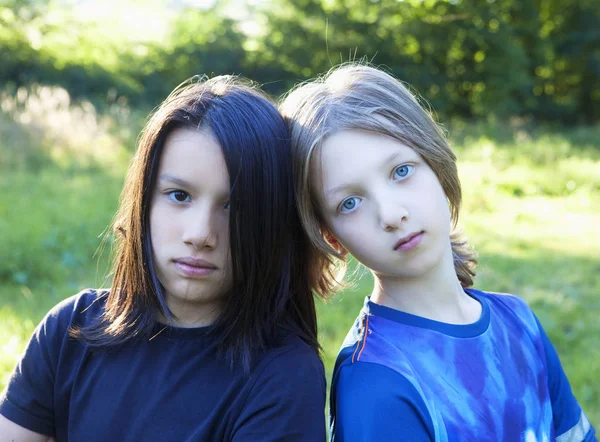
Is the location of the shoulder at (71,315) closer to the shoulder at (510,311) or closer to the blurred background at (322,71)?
the blurred background at (322,71)

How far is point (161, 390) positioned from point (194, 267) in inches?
12.4

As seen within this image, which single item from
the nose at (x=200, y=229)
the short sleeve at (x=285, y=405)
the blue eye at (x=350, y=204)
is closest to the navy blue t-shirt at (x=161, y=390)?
the short sleeve at (x=285, y=405)

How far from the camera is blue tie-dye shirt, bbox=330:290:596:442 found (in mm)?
1565

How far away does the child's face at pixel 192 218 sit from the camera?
167 cm

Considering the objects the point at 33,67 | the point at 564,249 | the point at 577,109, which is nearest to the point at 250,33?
the point at 33,67

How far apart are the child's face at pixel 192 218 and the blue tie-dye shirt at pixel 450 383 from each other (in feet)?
1.33

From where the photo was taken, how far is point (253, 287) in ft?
5.80

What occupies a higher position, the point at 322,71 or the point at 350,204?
the point at 322,71

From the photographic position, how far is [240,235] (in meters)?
1.67

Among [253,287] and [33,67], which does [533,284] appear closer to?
[253,287]

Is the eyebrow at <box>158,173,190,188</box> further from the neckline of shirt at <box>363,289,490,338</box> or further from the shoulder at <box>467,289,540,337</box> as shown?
the shoulder at <box>467,289,540,337</box>

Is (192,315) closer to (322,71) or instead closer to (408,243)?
(408,243)

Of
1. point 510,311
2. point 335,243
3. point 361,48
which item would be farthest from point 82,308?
point 361,48

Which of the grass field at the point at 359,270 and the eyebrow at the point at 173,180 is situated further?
the grass field at the point at 359,270
